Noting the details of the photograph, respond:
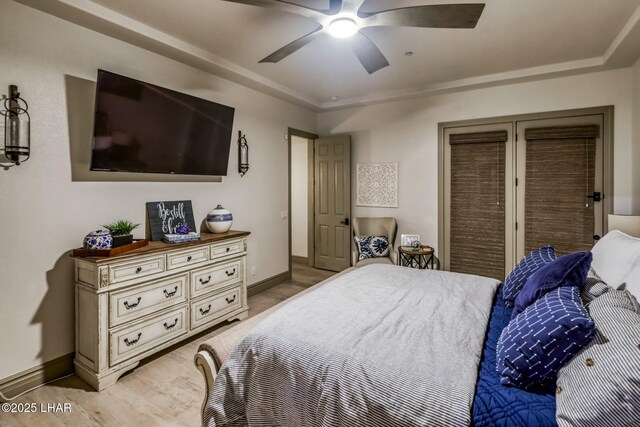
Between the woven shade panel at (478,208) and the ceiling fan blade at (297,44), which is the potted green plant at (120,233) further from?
the woven shade panel at (478,208)

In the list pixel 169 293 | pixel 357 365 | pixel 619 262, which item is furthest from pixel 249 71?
pixel 619 262

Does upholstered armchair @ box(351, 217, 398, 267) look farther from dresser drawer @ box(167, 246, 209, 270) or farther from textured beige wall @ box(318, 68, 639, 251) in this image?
dresser drawer @ box(167, 246, 209, 270)

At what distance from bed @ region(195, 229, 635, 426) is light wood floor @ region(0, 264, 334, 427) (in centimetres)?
63

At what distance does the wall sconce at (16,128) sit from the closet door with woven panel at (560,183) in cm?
481

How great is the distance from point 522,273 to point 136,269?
2723 millimetres

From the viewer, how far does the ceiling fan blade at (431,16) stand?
1901mm

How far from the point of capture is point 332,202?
532 centimetres

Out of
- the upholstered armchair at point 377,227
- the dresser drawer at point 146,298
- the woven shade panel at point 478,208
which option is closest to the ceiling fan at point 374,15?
the dresser drawer at point 146,298

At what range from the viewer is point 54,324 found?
2441 millimetres

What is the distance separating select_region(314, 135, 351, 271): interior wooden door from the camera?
5.17m

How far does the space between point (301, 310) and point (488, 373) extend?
0.95m

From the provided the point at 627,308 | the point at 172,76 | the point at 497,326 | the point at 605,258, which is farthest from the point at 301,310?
the point at 172,76

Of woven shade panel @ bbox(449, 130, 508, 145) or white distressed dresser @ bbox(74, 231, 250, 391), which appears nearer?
white distressed dresser @ bbox(74, 231, 250, 391)

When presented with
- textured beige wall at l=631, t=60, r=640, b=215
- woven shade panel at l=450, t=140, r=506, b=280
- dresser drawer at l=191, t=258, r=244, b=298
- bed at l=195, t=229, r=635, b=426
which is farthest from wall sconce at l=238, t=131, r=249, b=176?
textured beige wall at l=631, t=60, r=640, b=215
